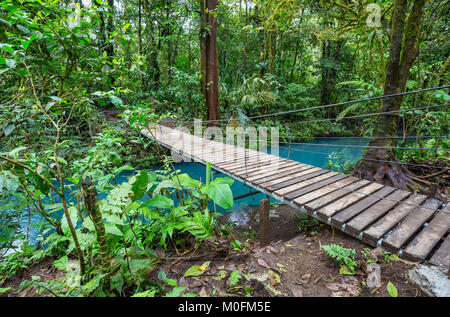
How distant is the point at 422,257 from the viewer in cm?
126

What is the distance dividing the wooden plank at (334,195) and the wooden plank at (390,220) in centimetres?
42

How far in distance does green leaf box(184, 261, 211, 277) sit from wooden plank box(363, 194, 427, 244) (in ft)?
4.02

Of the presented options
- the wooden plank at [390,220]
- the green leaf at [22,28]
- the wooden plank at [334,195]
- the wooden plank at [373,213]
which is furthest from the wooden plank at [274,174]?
the green leaf at [22,28]

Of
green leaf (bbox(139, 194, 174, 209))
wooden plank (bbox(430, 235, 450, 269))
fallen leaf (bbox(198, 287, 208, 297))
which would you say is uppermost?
green leaf (bbox(139, 194, 174, 209))

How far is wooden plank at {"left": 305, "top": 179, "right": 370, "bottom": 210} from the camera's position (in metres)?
1.90

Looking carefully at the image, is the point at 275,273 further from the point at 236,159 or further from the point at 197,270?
the point at 236,159

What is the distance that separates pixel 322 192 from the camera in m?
2.18

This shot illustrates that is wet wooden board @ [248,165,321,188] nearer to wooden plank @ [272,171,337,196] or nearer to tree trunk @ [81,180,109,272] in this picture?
wooden plank @ [272,171,337,196]

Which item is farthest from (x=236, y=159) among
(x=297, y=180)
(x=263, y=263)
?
(x=263, y=263)

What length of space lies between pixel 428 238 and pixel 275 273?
112 centimetres

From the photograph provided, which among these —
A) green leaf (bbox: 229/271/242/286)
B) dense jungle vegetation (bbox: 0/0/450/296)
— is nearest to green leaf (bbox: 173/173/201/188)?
dense jungle vegetation (bbox: 0/0/450/296)

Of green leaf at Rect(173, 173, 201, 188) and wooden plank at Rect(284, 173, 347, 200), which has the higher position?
green leaf at Rect(173, 173, 201, 188)
